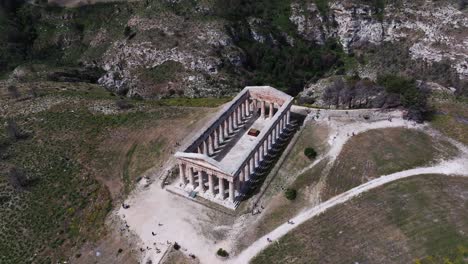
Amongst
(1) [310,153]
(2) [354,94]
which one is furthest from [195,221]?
(2) [354,94]

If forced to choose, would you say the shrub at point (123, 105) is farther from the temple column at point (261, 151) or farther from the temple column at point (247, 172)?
the temple column at point (247, 172)

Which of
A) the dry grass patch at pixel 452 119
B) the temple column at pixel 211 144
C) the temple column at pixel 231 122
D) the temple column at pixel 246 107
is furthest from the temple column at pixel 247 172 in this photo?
the dry grass patch at pixel 452 119

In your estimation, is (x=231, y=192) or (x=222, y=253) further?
(x=231, y=192)

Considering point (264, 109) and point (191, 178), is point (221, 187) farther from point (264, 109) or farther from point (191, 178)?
point (264, 109)

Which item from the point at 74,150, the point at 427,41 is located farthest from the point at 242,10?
the point at 74,150

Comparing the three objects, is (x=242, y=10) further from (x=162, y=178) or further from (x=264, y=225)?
(x=264, y=225)

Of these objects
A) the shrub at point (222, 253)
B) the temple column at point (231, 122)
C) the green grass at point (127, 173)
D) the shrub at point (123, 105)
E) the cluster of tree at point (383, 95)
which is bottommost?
the shrub at point (222, 253)

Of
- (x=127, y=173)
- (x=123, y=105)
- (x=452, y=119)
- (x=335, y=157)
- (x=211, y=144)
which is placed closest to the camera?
(x=335, y=157)
